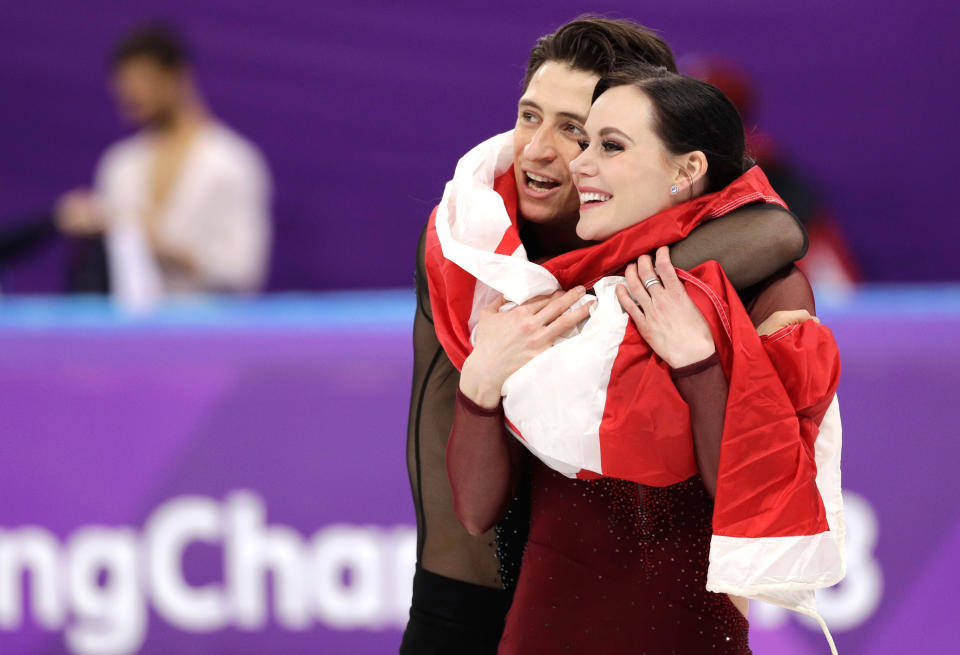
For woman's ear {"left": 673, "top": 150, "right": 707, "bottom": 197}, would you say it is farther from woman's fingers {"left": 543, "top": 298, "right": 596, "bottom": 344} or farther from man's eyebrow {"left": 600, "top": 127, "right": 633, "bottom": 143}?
woman's fingers {"left": 543, "top": 298, "right": 596, "bottom": 344}

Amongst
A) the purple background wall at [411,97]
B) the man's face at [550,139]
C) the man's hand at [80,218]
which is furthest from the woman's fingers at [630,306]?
the purple background wall at [411,97]

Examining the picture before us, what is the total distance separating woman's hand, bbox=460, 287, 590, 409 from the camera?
6.06 feet

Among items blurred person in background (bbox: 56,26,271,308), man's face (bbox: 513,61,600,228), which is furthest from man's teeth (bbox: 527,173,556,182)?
blurred person in background (bbox: 56,26,271,308)

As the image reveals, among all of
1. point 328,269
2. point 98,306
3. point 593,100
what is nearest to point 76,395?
point 98,306

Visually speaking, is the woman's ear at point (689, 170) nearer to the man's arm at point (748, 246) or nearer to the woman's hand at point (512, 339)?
the man's arm at point (748, 246)

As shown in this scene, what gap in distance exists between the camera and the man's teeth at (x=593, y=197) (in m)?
1.92

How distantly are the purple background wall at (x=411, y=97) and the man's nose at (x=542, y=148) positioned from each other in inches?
174

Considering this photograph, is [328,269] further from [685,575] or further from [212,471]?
[685,575]

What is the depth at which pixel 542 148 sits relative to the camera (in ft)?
6.86

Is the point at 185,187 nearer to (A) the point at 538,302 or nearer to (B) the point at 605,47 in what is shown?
(B) the point at 605,47

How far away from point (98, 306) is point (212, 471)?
598mm

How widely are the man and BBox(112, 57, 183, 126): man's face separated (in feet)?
10.9

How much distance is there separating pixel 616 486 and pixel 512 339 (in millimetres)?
280

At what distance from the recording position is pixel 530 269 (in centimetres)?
190
